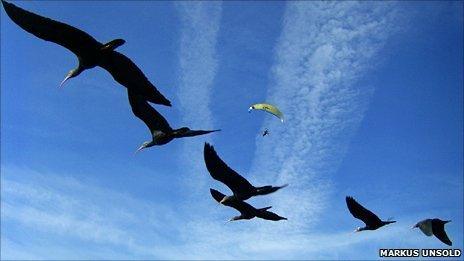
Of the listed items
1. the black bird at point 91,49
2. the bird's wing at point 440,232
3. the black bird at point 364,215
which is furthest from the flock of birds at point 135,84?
the black bird at point 364,215

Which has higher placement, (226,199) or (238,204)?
(238,204)

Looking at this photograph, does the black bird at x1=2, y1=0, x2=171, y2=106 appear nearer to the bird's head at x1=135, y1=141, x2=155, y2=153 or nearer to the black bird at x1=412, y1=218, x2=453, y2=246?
the bird's head at x1=135, y1=141, x2=155, y2=153

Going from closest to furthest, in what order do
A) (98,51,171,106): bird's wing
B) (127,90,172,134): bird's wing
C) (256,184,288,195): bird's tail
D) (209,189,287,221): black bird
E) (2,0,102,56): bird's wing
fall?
1. (2,0,102,56): bird's wing
2. (98,51,171,106): bird's wing
3. (256,184,288,195): bird's tail
4. (127,90,172,134): bird's wing
5. (209,189,287,221): black bird

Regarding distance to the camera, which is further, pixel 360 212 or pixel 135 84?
pixel 360 212

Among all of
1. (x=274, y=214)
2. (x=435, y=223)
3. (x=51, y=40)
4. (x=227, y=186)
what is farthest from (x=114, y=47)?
(x=435, y=223)

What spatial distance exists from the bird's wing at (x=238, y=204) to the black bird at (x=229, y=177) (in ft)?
5.50

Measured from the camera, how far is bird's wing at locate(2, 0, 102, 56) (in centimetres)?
1038

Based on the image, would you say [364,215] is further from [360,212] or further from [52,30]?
[52,30]

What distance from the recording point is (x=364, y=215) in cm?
1862

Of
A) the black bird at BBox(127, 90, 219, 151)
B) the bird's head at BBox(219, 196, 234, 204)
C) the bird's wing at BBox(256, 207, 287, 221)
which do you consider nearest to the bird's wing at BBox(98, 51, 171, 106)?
the black bird at BBox(127, 90, 219, 151)

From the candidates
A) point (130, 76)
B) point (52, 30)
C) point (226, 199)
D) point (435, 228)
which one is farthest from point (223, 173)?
point (435, 228)

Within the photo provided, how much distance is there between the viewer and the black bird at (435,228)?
18.6 metres

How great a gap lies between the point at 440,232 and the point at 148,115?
1247 cm

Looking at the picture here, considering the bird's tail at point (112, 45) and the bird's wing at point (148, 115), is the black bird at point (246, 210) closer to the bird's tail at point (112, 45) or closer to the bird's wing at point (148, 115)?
the bird's wing at point (148, 115)
